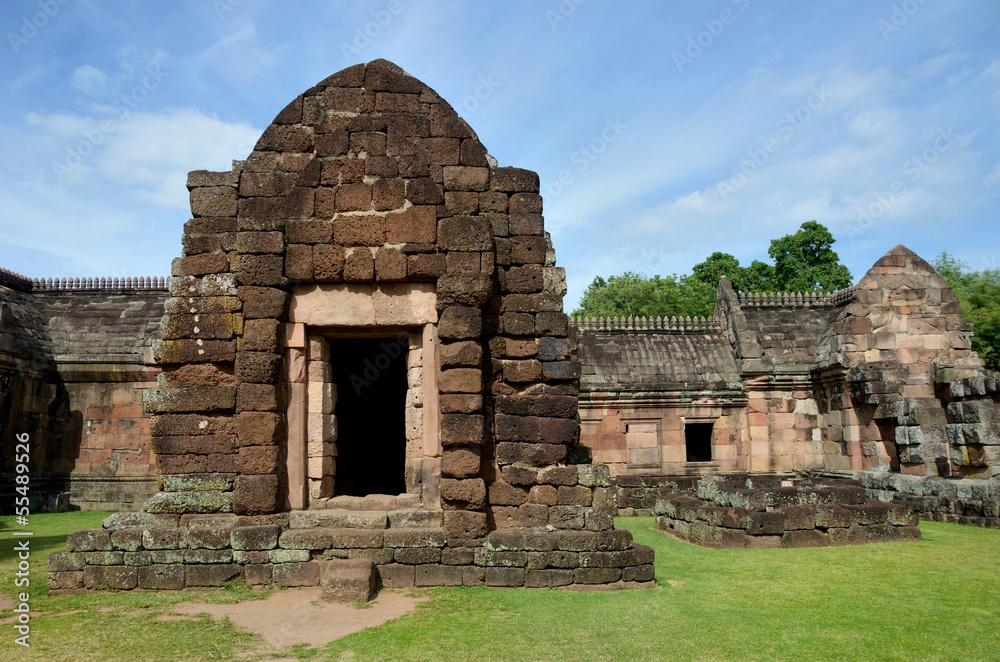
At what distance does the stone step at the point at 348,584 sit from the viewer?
6.75m

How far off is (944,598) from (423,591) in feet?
17.9

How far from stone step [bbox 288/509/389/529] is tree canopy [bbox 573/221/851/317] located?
2915cm

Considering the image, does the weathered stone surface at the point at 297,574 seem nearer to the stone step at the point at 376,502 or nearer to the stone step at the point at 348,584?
the stone step at the point at 348,584

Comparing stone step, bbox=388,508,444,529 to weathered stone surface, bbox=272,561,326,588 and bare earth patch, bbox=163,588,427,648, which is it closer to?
bare earth patch, bbox=163,588,427,648

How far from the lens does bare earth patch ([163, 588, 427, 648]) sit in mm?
5883

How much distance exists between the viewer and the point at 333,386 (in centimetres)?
845

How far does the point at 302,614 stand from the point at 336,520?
4.61ft

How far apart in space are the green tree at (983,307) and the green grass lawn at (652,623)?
19110 millimetres

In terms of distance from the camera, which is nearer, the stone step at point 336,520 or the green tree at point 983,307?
the stone step at point 336,520

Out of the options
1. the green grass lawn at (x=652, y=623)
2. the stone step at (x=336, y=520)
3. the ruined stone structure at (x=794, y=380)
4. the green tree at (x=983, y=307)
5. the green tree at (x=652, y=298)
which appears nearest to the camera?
the green grass lawn at (x=652, y=623)

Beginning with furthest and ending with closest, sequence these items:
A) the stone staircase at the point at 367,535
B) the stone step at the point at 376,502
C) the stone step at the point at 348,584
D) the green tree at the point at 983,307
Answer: the green tree at the point at 983,307
the stone step at the point at 376,502
the stone staircase at the point at 367,535
the stone step at the point at 348,584

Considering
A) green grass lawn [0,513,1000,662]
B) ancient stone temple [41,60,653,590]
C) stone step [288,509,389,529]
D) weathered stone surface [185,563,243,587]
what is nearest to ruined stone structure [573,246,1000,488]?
green grass lawn [0,513,1000,662]

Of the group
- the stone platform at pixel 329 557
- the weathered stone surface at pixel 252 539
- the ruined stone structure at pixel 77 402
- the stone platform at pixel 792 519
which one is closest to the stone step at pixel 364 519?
the stone platform at pixel 329 557

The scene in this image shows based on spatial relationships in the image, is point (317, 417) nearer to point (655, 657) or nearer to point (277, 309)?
point (277, 309)
